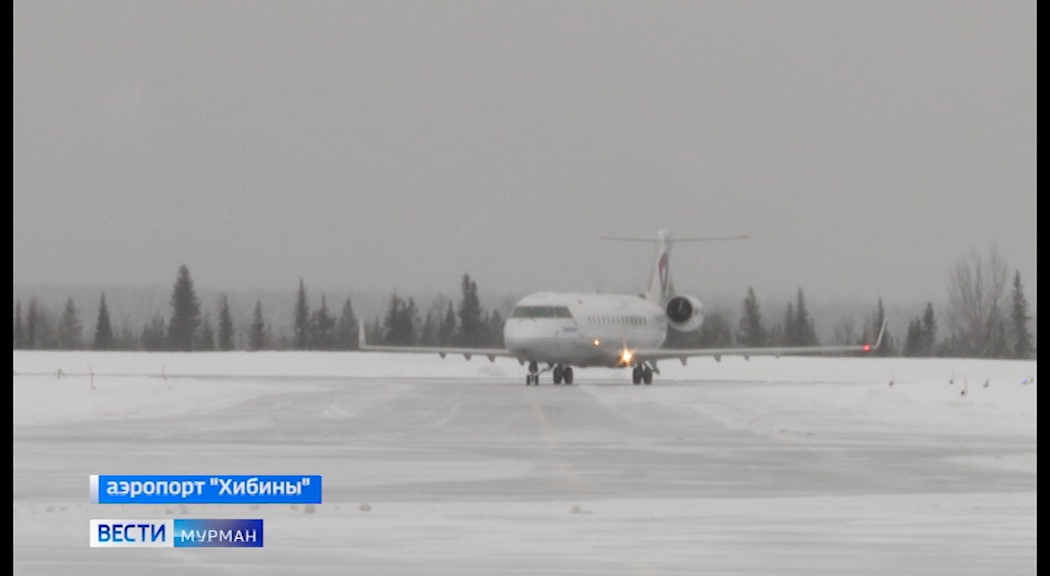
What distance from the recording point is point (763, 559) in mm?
9836

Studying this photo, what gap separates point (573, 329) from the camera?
1880 inches

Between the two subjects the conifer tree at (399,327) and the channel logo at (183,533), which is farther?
the conifer tree at (399,327)

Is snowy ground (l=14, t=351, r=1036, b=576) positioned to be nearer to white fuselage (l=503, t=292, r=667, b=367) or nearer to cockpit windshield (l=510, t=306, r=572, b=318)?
white fuselage (l=503, t=292, r=667, b=367)

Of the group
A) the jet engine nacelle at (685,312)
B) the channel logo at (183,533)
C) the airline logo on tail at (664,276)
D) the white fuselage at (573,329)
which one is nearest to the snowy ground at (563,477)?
the channel logo at (183,533)

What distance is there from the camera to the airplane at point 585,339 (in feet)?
155

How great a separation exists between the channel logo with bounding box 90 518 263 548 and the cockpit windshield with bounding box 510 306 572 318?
3888cm

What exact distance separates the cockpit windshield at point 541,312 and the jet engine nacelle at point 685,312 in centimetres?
1062

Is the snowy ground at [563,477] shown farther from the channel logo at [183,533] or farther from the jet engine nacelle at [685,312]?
the jet engine nacelle at [685,312]

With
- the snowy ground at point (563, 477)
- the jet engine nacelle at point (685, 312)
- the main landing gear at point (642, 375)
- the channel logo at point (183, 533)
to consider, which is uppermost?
the jet engine nacelle at point (685, 312)

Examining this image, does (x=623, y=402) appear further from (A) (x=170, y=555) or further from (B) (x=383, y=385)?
(A) (x=170, y=555)

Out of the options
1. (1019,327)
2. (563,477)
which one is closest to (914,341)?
(1019,327)

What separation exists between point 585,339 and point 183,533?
132ft

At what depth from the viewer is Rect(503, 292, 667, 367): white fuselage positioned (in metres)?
47.2

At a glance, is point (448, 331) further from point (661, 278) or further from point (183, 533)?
point (183, 533)
